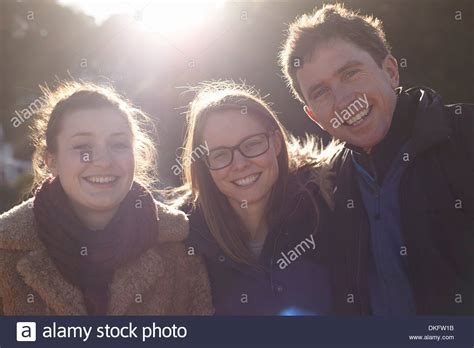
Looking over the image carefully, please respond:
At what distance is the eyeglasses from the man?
0.24 m

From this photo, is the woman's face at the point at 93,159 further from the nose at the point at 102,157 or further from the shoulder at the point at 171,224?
the shoulder at the point at 171,224

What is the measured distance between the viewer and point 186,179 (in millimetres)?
2396

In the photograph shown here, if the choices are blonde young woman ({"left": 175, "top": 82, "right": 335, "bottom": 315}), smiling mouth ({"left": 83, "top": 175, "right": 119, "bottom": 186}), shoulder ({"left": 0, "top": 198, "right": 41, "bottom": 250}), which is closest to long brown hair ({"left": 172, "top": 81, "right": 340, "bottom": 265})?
blonde young woman ({"left": 175, "top": 82, "right": 335, "bottom": 315})

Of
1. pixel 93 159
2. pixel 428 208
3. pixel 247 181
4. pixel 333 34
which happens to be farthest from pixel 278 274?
pixel 333 34

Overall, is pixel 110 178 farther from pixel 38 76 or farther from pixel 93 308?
pixel 38 76

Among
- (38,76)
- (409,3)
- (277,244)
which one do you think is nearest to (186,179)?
(277,244)

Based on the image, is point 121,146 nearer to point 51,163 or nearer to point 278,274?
point 51,163

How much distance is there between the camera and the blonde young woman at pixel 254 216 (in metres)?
2.18


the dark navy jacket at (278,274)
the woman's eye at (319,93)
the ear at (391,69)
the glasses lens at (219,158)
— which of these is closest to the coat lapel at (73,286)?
the dark navy jacket at (278,274)

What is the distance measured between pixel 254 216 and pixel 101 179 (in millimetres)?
617

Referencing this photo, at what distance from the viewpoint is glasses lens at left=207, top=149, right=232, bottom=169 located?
2184 mm

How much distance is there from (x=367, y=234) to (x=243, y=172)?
511 millimetres

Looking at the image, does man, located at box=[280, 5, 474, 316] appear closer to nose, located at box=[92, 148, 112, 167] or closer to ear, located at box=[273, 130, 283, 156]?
ear, located at box=[273, 130, 283, 156]

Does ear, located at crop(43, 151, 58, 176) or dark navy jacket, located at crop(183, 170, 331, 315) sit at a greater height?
ear, located at crop(43, 151, 58, 176)
